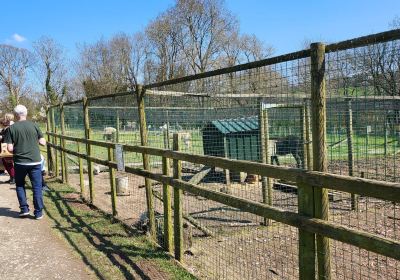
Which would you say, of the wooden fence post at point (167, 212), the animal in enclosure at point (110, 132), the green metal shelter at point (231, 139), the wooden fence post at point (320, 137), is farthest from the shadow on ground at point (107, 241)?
the green metal shelter at point (231, 139)

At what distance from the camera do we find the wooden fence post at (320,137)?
9.97 feet

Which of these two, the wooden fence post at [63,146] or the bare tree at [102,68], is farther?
the bare tree at [102,68]

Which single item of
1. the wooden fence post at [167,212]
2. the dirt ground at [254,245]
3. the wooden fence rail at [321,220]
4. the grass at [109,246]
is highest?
the wooden fence rail at [321,220]

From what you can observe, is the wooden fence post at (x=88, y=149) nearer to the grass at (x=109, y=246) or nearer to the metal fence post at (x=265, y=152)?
the grass at (x=109, y=246)

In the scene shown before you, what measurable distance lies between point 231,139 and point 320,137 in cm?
987

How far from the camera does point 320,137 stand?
309 cm

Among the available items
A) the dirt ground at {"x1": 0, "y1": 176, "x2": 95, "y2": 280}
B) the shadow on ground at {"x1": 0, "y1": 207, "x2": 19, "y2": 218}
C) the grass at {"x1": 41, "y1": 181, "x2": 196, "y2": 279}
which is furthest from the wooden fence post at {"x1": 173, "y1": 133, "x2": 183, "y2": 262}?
the shadow on ground at {"x1": 0, "y1": 207, "x2": 19, "y2": 218}

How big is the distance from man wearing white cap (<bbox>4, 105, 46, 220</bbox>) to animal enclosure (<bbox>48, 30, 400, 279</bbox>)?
41.9 inches

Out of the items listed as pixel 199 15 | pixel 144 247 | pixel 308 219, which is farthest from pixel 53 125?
pixel 199 15

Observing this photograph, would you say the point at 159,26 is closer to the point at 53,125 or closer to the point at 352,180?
the point at 53,125

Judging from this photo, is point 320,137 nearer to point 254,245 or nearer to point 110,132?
point 254,245

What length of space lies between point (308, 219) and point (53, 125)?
10806 millimetres

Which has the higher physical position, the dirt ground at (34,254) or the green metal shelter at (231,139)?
the green metal shelter at (231,139)

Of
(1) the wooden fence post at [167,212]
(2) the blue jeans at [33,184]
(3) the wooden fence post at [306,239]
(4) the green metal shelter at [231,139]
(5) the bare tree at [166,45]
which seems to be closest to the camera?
(3) the wooden fence post at [306,239]
